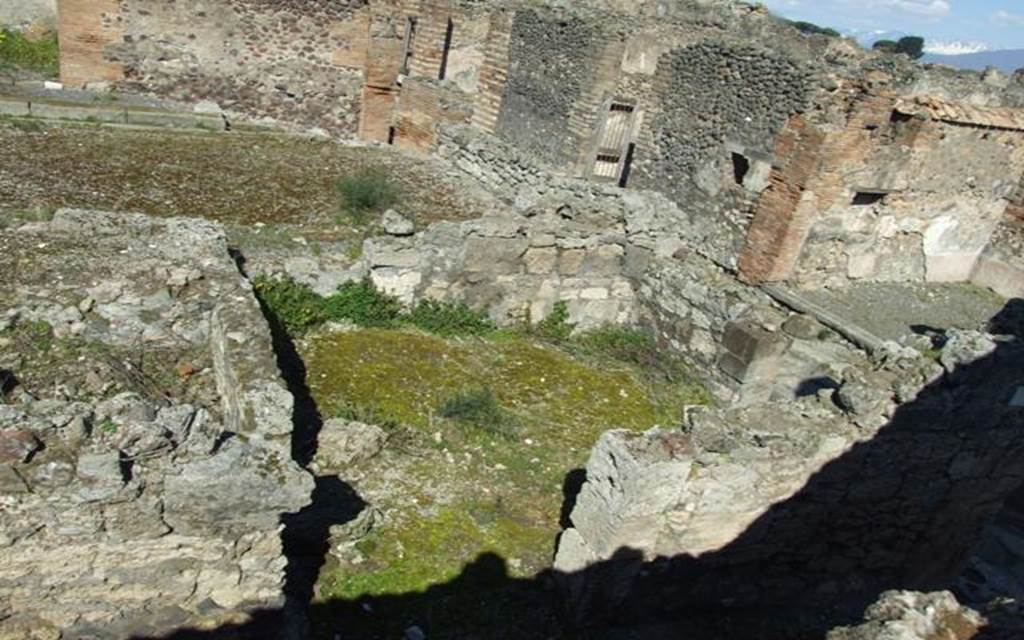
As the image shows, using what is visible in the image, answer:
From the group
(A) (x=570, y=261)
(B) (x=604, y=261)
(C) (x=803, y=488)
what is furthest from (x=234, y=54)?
(C) (x=803, y=488)

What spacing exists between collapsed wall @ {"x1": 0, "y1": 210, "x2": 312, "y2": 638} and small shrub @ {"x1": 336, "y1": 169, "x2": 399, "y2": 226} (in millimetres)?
3768

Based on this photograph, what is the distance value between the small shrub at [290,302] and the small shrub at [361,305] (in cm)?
15

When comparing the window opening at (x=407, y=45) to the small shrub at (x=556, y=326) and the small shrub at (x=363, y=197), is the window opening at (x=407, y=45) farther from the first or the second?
the small shrub at (x=556, y=326)

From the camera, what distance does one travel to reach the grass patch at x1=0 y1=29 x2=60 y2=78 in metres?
15.0

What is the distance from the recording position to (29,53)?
16.0m

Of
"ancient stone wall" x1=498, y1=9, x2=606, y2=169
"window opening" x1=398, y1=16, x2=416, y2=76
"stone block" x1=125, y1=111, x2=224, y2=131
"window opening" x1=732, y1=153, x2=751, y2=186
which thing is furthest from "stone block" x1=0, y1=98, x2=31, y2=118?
"window opening" x1=732, y1=153, x2=751, y2=186

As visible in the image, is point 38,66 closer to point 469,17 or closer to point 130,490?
point 469,17

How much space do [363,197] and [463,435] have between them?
12.6 ft

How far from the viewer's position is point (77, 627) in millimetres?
4316

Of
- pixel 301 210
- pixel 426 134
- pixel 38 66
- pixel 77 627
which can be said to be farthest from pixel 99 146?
pixel 77 627

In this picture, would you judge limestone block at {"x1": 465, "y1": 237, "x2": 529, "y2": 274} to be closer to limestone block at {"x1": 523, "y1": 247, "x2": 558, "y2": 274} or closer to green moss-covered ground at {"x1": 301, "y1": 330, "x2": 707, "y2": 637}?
limestone block at {"x1": 523, "y1": 247, "x2": 558, "y2": 274}

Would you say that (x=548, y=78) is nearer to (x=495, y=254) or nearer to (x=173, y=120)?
(x=173, y=120)

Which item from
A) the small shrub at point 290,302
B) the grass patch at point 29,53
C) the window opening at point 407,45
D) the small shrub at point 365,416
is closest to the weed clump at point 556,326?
the small shrub at point 290,302

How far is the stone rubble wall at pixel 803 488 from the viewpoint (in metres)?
5.38
